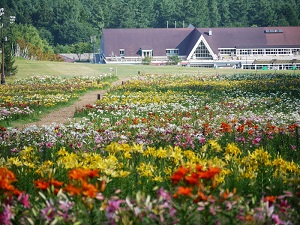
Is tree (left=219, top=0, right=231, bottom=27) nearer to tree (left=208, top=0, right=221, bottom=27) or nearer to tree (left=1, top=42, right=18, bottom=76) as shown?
tree (left=208, top=0, right=221, bottom=27)

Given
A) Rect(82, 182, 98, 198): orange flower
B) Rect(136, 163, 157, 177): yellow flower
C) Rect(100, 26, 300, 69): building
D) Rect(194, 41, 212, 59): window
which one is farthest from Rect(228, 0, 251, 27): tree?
Rect(82, 182, 98, 198): orange flower

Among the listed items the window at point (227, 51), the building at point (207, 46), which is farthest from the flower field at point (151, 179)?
the window at point (227, 51)

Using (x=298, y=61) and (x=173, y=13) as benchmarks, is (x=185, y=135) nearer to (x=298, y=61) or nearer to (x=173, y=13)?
(x=298, y=61)

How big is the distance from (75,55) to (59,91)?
74.4 metres

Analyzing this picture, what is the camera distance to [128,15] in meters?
112

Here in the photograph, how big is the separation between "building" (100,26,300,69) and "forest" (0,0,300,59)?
69.4ft

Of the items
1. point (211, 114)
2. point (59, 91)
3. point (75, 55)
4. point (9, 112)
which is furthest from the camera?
point (75, 55)

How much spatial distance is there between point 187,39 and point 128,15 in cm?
3689

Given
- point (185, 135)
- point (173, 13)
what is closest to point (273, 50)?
point (173, 13)

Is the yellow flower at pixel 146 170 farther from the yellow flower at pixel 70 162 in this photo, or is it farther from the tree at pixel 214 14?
the tree at pixel 214 14

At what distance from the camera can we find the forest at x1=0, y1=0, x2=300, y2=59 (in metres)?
106

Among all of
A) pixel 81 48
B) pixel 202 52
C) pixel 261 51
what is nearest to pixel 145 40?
pixel 202 52

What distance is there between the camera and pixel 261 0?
120m

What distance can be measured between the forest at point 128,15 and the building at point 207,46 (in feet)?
69.4
